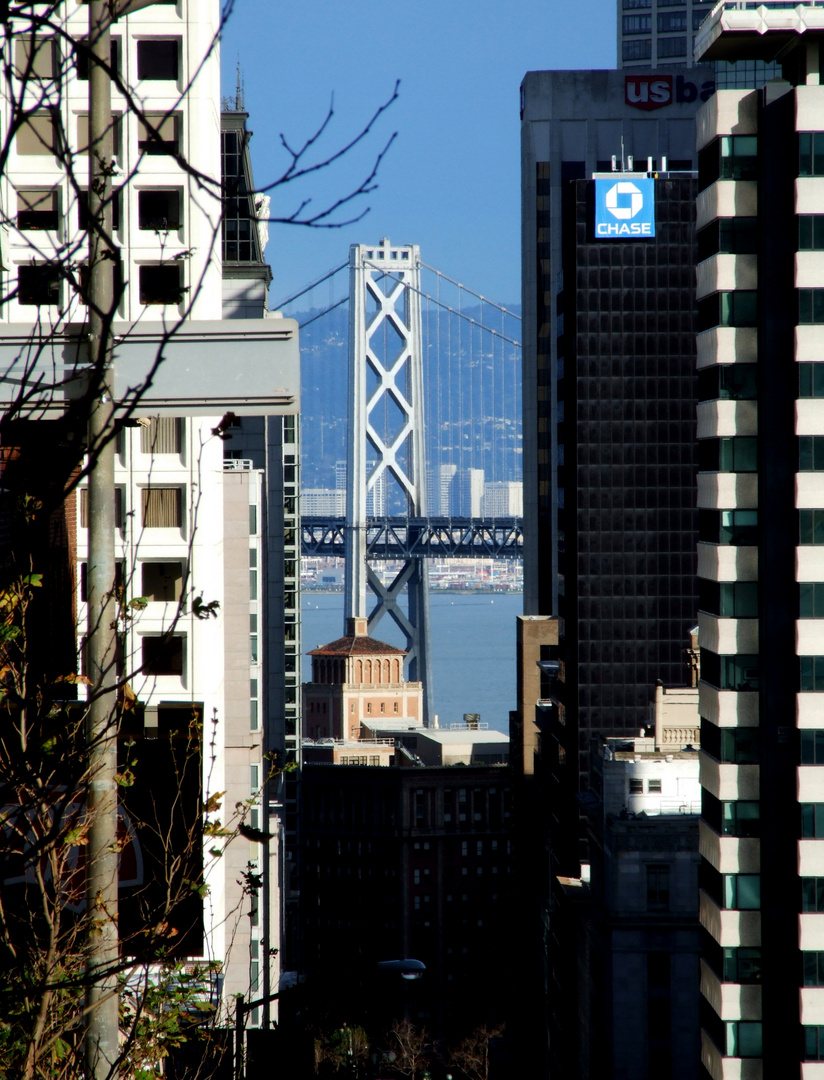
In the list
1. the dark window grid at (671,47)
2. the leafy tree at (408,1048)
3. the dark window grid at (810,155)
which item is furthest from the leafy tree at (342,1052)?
the dark window grid at (671,47)

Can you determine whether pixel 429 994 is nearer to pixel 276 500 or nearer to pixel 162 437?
pixel 276 500

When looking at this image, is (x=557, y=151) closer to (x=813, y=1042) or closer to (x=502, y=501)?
(x=813, y=1042)

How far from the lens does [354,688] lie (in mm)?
104000

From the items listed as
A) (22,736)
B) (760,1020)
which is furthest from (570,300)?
(22,736)

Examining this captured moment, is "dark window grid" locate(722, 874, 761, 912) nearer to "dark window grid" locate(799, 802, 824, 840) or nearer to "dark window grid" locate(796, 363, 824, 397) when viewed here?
"dark window grid" locate(799, 802, 824, 840)

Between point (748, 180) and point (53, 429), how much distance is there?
19846mm

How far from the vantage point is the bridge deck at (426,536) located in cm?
9319

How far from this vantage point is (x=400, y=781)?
265ft

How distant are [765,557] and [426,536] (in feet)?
242

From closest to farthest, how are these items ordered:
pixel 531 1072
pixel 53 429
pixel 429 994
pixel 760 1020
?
pixel 53 429
pixel 760 1020
pixel 531 1072
pixel 429 994

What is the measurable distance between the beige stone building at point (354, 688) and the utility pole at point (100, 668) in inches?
3734

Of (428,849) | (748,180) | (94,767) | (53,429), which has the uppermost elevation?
(748,180)

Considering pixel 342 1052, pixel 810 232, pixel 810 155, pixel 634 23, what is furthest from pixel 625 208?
pixel 634 23

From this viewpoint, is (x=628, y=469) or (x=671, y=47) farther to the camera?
(x=671, y=47)
